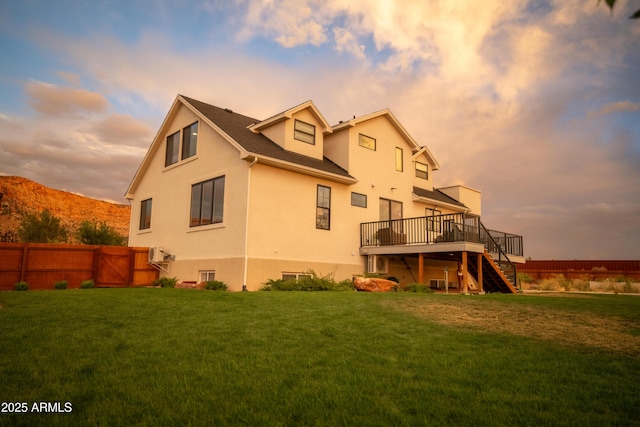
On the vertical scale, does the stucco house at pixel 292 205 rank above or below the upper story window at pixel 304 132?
below

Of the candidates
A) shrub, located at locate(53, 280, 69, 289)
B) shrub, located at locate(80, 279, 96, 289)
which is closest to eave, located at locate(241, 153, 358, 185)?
shrub, located at locate(80, 279, 96, 289)

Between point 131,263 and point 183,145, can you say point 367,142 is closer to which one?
point 183,145

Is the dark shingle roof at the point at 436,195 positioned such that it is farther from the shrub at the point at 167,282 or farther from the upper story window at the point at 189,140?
the shrub at the point at 167,282

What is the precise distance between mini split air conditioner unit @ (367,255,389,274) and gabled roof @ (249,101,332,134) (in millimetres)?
5948

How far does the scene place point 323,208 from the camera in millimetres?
17109

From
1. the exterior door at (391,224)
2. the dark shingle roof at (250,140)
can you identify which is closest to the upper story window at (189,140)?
the dark shingle roof at (250,140)

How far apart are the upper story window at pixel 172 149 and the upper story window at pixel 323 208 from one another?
7.07m

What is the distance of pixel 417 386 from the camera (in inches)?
172

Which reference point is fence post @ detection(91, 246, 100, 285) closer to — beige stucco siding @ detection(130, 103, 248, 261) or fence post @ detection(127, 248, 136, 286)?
fence post @ detection(127, 248, 136, 286)

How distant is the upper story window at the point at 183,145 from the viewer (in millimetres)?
18281

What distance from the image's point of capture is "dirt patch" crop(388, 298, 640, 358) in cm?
665

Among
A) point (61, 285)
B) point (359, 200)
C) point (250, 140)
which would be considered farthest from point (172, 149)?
point (359, 200)

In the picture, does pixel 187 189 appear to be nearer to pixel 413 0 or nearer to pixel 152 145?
pixel 152 145

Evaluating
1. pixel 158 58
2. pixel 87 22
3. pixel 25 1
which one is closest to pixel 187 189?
pixel 158 58
